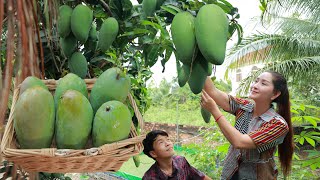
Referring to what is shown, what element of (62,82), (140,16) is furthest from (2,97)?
(140,16)

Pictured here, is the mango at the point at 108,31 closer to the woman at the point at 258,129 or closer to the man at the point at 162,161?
the woman at the point at 258,129

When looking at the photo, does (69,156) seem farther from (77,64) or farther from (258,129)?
(258,129)

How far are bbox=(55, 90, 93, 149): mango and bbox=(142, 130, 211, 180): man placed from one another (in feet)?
3.26

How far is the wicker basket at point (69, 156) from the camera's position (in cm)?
76

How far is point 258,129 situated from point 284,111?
19 centimetres

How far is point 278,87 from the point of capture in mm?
1659

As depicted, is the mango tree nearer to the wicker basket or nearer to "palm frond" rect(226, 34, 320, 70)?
the wicker basket

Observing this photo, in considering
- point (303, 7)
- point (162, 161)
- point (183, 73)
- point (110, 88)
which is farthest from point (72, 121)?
point (303, 7)

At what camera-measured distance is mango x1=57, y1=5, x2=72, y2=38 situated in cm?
107

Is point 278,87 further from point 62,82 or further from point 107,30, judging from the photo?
point 62,82

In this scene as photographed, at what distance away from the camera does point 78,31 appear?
1.06 meters

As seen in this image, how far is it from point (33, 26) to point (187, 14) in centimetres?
45

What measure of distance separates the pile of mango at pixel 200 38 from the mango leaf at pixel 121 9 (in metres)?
0.33

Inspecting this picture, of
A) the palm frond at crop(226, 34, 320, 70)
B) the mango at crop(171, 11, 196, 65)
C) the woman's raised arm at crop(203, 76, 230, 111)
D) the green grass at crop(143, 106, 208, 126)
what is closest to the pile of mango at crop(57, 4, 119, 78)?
the mango at crop(171, 11, 196, 65)
